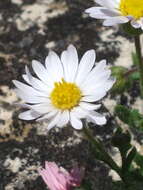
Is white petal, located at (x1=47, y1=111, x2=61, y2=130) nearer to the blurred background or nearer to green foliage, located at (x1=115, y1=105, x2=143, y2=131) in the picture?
green foliage, located at (x1=115, y1=105, x2=143, y2=131)

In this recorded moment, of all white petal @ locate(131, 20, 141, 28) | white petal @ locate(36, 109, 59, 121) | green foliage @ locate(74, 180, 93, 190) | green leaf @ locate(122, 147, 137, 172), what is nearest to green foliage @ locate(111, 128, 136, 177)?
green leaf @ locate(122, 147, 137, 172)

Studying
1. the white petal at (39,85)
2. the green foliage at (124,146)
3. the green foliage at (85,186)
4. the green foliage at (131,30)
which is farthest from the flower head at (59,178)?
the green foliage at (131,30)

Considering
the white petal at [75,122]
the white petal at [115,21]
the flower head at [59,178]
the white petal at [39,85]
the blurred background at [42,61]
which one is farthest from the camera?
the blurred background at [42,61]

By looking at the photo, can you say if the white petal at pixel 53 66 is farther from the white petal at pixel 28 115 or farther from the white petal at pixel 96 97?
the white petal at pixel 28 115

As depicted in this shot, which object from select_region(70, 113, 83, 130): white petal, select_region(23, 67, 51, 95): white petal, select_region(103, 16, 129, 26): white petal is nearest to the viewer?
select_region(70, 113, 83, 130): white petal

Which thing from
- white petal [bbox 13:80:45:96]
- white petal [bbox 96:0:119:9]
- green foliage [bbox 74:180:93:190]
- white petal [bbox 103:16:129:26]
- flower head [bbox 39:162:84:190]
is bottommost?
green foliage [bbox 74:180:93:190]

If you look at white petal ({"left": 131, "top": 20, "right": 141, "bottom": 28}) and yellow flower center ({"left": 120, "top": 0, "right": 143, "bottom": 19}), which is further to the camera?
yellow flower center ({"left": 120, "top": 0, "right": 143, "bottom": 19})

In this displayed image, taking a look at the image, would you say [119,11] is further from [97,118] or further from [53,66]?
[97,118]

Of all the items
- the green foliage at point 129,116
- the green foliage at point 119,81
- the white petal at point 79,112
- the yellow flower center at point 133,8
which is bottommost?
the green foliage at point 129,116
